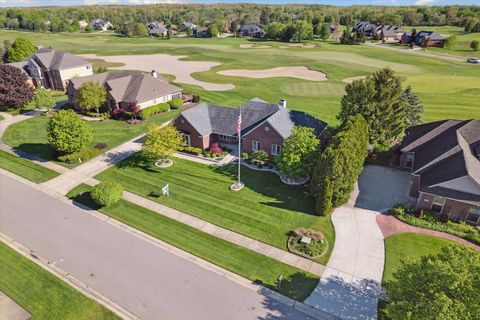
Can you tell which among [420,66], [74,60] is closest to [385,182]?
[74,60]

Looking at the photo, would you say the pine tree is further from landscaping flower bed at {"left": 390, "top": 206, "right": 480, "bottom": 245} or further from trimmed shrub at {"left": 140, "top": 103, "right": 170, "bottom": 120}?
trimmed shrub at {"left": 140, "top": 103, "right": 170, "bottom": 120}

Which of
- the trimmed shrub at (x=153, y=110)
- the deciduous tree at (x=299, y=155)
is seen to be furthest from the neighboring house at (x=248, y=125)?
the trimmed shrub at (x=153, y=110)

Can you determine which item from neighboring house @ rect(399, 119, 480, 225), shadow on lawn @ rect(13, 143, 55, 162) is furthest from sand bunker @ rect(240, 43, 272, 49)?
neighboring house @ rect(399, 119, 480, 225)

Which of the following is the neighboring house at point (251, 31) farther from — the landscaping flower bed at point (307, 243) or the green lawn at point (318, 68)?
the landscaping flower bed at point (307, 243)

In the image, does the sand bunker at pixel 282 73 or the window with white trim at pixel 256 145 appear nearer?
the window with white trim at pixel 256 145

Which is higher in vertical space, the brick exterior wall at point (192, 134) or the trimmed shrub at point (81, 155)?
the brick exterior wall at point (192, 134)

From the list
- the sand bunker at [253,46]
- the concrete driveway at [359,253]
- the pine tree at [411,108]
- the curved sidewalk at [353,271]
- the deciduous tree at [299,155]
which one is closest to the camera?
the curved sidewalk at [353,271]
